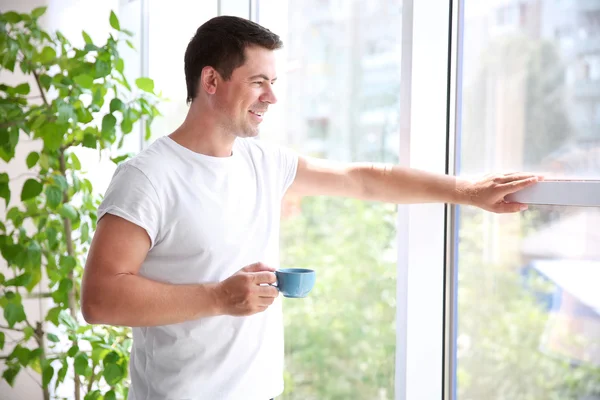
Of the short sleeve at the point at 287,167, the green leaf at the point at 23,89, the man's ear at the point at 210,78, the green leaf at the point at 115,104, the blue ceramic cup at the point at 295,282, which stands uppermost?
the green leaf at the point at 23,89

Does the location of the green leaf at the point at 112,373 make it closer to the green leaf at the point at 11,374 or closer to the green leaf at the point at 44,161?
the green leaf at the point at 11,374

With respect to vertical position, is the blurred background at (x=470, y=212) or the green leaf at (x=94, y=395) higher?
the blurred background at (x=470, y=212)

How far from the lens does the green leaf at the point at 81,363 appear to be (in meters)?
2.28

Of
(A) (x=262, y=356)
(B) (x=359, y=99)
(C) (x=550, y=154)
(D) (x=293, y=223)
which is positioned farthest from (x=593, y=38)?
(D) (x=293, y=223)

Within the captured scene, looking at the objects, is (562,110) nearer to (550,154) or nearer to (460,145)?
(550,154)

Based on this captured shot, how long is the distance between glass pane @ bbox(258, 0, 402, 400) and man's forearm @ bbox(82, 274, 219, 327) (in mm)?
732

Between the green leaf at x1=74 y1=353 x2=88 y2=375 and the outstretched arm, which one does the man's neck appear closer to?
the outstretched arm

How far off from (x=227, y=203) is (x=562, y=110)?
833 mm

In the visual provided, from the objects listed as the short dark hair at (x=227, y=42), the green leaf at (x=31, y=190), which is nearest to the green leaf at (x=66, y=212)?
the green leaf at (x=31, y=190)

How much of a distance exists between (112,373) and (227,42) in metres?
1.29

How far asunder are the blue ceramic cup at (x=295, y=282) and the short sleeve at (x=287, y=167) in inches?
16.9

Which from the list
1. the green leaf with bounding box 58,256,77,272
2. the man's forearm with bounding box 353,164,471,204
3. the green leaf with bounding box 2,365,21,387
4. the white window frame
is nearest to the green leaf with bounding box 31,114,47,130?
the green leaf with bounding box 58,256,77,272

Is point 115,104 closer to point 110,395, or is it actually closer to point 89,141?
point 89,141

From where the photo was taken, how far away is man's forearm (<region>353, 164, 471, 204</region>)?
5.25 ft
